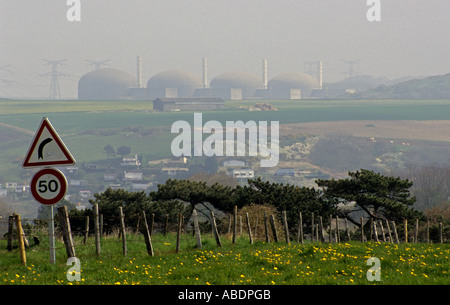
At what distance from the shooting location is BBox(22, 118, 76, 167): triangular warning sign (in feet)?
41.4

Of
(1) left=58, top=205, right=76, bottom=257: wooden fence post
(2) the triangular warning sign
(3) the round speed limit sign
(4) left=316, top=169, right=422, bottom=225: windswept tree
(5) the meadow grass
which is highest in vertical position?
(2) the triangular warning sign

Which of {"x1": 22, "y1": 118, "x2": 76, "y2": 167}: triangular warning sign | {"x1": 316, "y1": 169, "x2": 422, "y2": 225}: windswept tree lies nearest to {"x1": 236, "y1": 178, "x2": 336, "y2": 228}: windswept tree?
{"x1": 316, "y1": 169, "x2": 422, "y2": 225}: windswept tree

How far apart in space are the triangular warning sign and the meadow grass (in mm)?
2096

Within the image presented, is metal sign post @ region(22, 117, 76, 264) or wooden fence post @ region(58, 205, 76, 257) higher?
metal sign post @ region(22, 117, 76, 264)

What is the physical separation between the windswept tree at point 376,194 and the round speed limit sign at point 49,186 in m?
34.4

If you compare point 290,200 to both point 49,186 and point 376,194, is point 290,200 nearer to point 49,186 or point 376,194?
point 376,194

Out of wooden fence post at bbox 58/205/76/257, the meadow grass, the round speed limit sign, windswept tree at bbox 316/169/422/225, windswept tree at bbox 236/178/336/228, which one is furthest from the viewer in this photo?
windswept tree at bbox 316/169/422/225

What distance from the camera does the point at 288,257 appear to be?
629 inches

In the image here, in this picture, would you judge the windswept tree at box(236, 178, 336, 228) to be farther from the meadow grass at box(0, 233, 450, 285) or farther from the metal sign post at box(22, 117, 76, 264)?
the metal sign post at box(22, 117, 76, 264)

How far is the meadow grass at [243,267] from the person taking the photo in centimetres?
1244

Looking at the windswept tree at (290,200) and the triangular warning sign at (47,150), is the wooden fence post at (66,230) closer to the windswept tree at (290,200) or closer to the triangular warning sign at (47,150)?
the triangular warning sign at (47,150)
